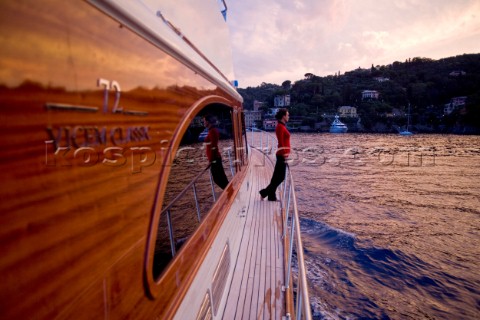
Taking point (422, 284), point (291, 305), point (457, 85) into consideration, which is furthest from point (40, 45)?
point (457, 85)

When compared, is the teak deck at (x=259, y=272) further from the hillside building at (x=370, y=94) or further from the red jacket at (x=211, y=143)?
the hillside building at (x=370, y=94)

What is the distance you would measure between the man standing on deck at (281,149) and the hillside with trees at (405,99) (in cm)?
6865

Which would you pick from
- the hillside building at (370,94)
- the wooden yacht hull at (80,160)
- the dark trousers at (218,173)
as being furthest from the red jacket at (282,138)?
the hillside building at (370,94)

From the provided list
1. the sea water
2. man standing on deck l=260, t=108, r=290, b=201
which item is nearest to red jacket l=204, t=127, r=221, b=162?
man standing on deck l=260, t=108, r=290, b=201

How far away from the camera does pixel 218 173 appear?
3355mm

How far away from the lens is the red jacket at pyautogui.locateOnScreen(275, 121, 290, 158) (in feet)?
15.9

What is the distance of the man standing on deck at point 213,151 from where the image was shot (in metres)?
3.05

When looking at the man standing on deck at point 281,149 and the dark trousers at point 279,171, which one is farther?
the dark trousers at point 279,171

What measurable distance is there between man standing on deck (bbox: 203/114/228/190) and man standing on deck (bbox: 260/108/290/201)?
69.6 inches

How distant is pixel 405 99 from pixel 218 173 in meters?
104

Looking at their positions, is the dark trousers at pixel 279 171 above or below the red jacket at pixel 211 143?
below

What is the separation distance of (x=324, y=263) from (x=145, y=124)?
672 cm

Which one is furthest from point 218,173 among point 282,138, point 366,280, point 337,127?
point 337,127

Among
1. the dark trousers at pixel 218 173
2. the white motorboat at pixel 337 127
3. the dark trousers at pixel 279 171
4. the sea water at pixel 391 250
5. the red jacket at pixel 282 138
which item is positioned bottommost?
the sea water at pixel 391 250
